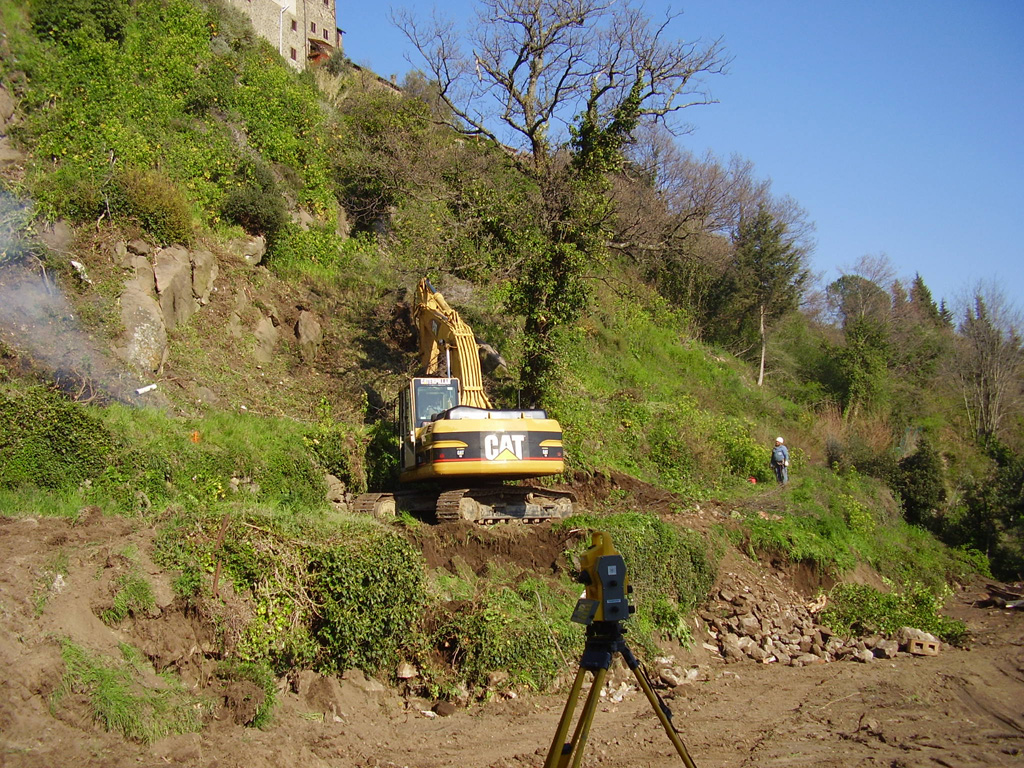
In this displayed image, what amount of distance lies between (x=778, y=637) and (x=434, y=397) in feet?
21.9

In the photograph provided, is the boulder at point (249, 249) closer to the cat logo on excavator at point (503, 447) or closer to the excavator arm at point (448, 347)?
the excavator arm at point (448, 347)

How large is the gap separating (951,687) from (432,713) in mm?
7060

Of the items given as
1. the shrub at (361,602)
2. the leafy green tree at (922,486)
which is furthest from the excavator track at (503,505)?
the leafy green tree at (922,486)

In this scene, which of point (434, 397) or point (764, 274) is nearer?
point (434, 397)

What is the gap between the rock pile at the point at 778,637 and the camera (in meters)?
11.9

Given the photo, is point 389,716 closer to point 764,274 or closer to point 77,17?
point 77,17

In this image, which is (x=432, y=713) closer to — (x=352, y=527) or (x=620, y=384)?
(x=352, y=527)

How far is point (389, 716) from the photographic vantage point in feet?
25.7

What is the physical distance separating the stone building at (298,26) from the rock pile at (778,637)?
27707 millimetres

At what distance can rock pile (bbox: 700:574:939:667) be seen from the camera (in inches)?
467

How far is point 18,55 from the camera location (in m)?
18.2

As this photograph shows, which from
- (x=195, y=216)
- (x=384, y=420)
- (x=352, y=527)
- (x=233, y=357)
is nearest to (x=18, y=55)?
(x=195, y=216)

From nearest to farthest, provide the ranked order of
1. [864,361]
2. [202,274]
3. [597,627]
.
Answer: [597,627] < [202,274] < [864,361]

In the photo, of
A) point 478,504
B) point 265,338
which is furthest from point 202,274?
point 478,504
